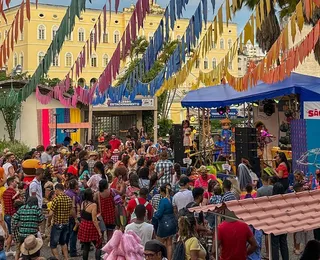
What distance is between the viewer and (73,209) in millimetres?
9273

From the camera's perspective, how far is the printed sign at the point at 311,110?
14.5 metres

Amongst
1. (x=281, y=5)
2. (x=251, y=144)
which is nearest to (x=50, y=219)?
(x=251, y=144)

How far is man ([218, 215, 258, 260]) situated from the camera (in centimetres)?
636

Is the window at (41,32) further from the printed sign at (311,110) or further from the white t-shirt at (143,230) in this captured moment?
the white t-shirt at (143,230)

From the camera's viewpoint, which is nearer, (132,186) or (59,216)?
(59,216)

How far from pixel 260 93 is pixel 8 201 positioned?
847cm

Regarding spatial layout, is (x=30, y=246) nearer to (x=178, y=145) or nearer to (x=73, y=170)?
(x=73, y=170)

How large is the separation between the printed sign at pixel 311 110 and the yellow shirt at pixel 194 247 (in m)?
8.89

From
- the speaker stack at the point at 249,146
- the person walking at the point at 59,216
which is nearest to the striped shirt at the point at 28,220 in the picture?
the person walking at the point at 59,216

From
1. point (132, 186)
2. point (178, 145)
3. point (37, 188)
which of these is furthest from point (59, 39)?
point (178, 145)

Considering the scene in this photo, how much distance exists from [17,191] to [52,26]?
175 ft

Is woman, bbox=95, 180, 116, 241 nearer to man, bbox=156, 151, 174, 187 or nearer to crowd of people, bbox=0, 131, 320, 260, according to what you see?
crowd of people, bbox=0, 131, 320, 260

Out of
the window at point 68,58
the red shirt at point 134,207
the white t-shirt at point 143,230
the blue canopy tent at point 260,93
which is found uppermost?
the window at point 68,58

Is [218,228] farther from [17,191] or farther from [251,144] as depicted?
[251,144]
